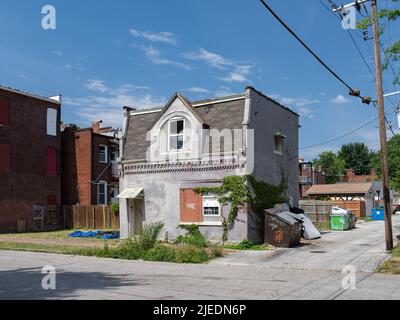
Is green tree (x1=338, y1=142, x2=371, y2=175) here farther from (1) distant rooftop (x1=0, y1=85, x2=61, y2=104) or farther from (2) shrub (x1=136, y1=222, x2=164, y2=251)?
(2) shrub (x1=136, y1=222, x2=164, y2=251)

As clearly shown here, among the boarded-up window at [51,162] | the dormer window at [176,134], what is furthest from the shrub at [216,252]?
the boarded-up window at [51,162]

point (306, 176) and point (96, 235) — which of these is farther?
point (306, 176)

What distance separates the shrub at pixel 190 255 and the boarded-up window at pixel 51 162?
77.6 feet

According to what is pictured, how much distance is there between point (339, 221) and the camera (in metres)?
29.9

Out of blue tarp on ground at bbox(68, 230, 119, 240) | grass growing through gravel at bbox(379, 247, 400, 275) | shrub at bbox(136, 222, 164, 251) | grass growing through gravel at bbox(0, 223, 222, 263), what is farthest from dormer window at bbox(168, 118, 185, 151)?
grass growing through gravel at bbox(379, 247, 400, 275)

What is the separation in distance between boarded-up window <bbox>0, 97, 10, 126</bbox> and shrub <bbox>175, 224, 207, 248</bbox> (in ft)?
62.0

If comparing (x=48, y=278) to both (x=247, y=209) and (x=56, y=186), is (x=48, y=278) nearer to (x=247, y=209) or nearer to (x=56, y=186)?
(x=247, y=209)

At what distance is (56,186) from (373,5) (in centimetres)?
2847

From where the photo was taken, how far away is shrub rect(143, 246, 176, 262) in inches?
677

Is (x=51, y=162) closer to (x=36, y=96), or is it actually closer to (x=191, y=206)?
(x=36, y=96)

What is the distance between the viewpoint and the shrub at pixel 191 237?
67.2 ft

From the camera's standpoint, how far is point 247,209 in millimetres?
20516

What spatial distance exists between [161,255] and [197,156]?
6.25m

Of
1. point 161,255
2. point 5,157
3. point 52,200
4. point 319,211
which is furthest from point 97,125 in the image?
point 161,255
